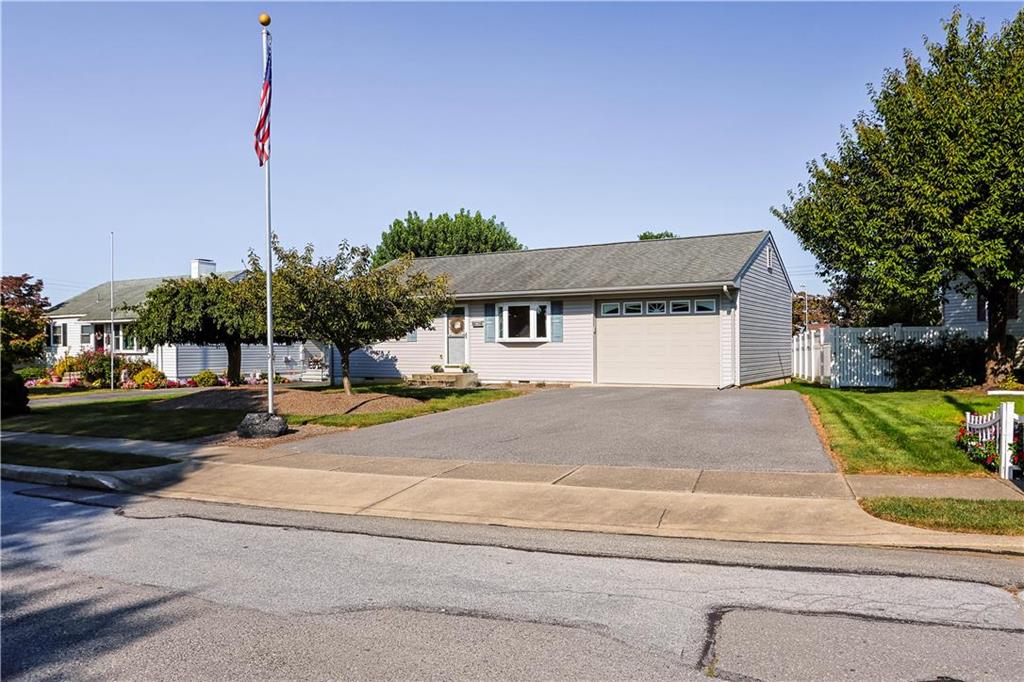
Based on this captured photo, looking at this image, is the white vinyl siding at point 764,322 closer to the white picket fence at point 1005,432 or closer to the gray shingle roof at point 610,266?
the gray shingle roof at point 610,266

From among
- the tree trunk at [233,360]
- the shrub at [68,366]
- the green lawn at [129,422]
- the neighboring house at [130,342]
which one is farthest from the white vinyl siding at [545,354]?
Answer: the shrub at [68,366]

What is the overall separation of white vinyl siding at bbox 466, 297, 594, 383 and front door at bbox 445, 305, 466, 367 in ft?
0.98

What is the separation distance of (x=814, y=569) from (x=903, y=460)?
503cm

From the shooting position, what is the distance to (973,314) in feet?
78.9

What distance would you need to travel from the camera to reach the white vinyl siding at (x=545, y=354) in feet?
83.8

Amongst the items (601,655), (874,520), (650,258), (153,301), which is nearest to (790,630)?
(601,655)

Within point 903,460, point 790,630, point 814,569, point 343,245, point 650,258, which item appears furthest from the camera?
point 650,258

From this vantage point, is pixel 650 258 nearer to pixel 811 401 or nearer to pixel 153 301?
pixel 811 401

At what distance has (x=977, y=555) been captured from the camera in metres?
6.42

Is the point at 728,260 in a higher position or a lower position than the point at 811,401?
higher

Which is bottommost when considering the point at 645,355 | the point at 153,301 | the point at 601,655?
the point at 601,655

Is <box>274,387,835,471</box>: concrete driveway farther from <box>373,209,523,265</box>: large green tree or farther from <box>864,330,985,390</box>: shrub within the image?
<box>373,209,523,265</box>: large green tree

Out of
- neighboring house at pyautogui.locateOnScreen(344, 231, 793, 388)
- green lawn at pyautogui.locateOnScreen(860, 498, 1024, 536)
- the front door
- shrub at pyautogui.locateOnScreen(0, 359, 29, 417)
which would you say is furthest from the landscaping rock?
the front door

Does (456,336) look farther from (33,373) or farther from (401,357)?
(33,373)
